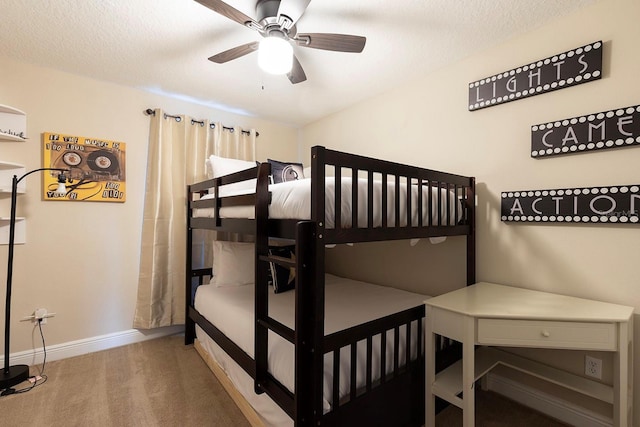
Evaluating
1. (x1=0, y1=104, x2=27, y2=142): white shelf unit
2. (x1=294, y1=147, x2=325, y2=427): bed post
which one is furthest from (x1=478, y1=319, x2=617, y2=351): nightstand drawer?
(x1=0, y1=104, x2=27, y2=142): white shelf unit

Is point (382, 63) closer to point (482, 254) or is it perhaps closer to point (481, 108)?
point (481, 108)

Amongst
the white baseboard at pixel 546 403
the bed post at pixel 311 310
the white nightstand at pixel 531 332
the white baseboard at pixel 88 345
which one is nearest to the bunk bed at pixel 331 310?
the bed post at pixel 311 310

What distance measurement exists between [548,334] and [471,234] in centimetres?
80

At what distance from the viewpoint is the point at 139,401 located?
71.3 inches

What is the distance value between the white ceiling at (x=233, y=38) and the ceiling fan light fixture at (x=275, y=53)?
279 millimetres

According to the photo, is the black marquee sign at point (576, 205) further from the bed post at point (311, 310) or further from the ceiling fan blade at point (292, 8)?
the ceiling fan blade at point (292, 8)

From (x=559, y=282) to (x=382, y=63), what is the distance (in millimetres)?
1867

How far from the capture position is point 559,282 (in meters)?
1.71

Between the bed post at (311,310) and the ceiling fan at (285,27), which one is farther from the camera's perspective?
the ceiling fan at (285,27)

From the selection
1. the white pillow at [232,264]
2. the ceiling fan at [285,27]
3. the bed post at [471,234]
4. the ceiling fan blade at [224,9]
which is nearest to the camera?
the ceiling fan blade at [224,9]

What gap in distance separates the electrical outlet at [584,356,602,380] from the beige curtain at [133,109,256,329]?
118 inches

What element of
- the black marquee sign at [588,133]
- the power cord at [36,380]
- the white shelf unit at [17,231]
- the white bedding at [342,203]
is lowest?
the power cord at [36,380]

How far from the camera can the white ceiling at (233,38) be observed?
1628 millimetres

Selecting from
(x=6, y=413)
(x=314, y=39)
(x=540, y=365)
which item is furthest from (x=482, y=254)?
(x=6, y=413)
